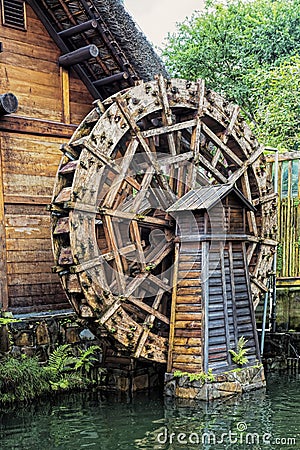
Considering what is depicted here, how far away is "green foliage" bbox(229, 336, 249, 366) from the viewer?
717 cm

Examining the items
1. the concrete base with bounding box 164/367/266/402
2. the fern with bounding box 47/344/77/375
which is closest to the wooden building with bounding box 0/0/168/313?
the fern with bounding box 47/344/77/375

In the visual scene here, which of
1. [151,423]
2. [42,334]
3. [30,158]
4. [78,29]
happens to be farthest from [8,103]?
[151,423]

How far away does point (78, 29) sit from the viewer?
8.27 meters

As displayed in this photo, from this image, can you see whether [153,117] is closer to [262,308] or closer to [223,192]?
[223,192]

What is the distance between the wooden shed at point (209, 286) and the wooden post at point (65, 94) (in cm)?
238

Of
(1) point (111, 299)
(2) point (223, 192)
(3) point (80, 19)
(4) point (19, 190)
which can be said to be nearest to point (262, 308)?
(2) point (223, 192)

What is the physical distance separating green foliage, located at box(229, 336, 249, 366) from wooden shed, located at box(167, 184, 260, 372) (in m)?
0.05

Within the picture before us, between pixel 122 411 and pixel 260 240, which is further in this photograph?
pixel 260 240

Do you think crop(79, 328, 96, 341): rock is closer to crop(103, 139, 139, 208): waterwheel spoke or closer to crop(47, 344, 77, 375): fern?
crop(47, 344, 77, 375): fern

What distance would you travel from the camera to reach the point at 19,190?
8086mm

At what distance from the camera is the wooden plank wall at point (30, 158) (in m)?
7.91

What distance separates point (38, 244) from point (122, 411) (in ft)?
9.17

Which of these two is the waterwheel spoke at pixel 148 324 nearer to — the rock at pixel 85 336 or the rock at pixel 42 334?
the rock at pixel 85 336

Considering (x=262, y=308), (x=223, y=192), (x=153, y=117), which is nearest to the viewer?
(x=223, y=192)
